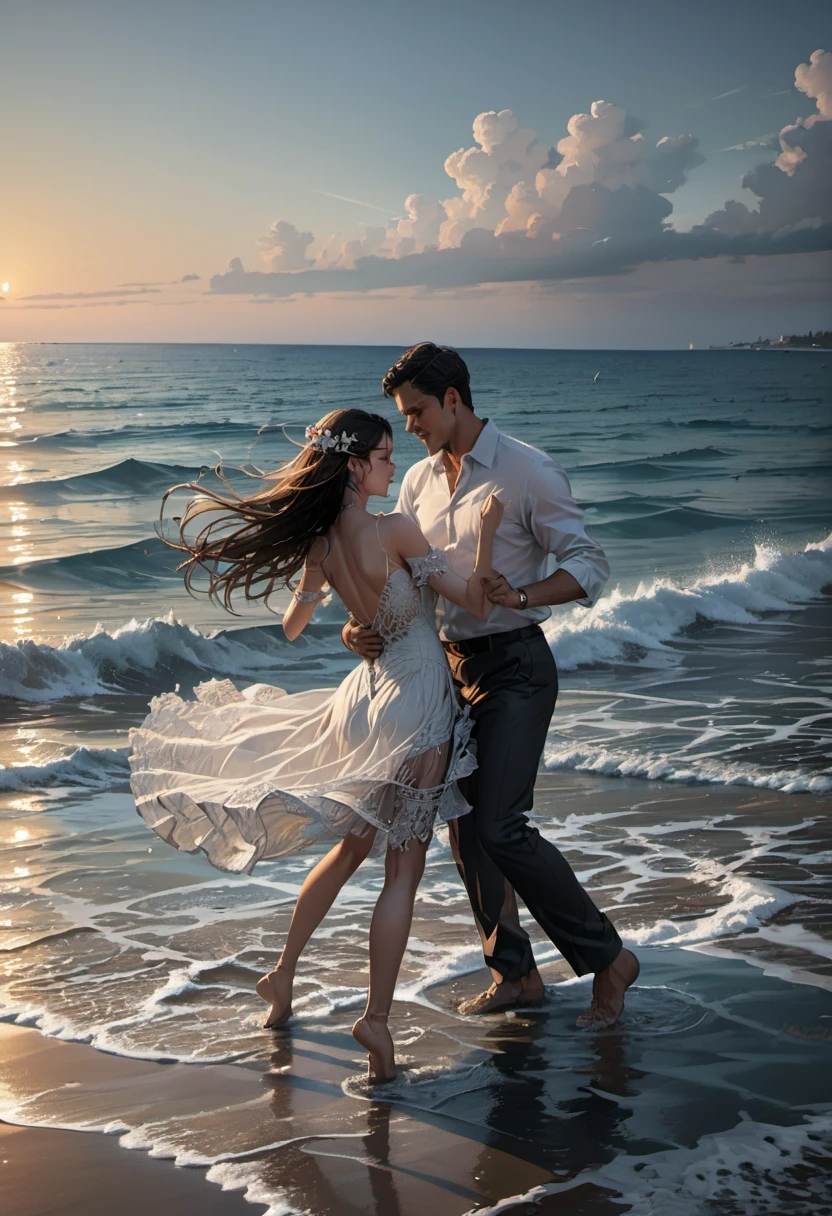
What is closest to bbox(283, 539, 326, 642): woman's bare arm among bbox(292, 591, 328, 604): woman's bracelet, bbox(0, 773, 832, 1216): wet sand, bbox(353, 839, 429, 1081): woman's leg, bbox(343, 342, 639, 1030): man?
bbox(292, 591, 328, 604): woman's bracelet

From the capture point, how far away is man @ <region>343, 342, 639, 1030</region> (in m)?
3.37

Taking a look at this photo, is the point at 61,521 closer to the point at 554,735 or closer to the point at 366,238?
the point at 554,735

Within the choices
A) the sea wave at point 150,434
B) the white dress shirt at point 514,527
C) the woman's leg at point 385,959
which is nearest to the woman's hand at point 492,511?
the white dress shirt at point 514,527

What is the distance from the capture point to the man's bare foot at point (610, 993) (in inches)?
136

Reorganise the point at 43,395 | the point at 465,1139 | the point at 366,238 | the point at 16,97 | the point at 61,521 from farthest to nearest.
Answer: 1. the point at 366,238
2. the point at 43,395
3. the point at 16,97
4. the point at 61,521
5. the point at 465,1139

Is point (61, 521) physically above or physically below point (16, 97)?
below

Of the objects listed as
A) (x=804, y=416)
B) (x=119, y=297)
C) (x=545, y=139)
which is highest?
(x=545, y=139)

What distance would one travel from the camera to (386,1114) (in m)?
2.97

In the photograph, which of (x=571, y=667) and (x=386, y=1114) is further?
(x=571, y=667)

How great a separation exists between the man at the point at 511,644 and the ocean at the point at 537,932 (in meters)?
0.21

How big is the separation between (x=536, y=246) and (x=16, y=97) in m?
17.4

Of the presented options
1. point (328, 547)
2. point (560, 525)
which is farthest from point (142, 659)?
Result: point (560, 525)

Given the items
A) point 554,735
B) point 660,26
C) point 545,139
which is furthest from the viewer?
point 545,139

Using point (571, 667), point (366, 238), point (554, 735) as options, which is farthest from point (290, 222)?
point (554, 735)
